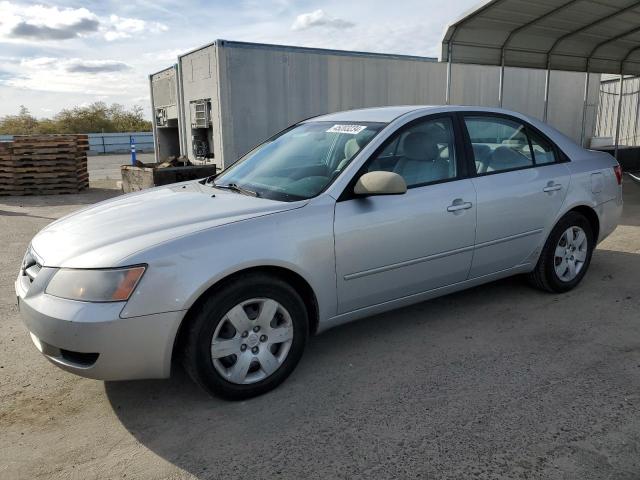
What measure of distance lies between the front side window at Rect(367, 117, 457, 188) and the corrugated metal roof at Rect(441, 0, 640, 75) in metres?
5.04

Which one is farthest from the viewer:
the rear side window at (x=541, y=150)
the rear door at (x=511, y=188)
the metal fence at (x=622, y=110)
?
the metal fence at (x=622, y=110)

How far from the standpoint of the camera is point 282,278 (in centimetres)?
315

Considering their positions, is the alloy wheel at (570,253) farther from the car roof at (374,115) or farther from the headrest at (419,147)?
the car roof at (374,115)

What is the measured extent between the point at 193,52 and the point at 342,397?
1000 cm

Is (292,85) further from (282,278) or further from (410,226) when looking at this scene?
(282,278)

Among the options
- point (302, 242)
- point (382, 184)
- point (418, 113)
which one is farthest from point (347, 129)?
point (302, 242)

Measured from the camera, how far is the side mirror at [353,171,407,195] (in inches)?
127

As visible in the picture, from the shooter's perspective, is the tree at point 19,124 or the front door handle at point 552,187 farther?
the tree at point 19,124

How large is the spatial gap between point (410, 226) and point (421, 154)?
60 cm

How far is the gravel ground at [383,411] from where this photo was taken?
8.23ft

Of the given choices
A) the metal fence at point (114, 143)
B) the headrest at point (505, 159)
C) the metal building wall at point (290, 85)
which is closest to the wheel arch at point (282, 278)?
the headrest at point (505, 159)

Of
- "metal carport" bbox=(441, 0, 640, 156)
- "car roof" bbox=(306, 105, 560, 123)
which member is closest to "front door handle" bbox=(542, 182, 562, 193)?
"car roof" bbox=(306, 105, 560, 123)

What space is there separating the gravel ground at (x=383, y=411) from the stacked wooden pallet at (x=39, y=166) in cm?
914

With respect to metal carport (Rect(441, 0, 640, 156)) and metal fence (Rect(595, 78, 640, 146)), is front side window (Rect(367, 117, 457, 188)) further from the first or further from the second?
metal fence (Rect(595, 78, 640, 146))
